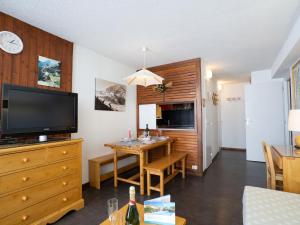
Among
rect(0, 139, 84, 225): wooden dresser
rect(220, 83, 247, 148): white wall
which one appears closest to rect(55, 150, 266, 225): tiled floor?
rect(0, 139, 84, 225): wooden dresser

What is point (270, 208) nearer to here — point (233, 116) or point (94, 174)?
point (94, 174)

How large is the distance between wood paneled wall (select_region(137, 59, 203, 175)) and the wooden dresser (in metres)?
2.33

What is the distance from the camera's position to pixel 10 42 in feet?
6.90

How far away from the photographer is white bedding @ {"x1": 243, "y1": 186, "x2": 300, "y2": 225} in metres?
1.19

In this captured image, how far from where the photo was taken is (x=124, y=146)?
2893 millimetres

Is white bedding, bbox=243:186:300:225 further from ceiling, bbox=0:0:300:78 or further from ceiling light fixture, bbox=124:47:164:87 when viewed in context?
ceiling, bbox=0:0:300:78

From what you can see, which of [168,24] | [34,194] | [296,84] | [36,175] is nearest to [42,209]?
[34,194]

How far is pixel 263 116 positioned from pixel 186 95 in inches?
97.0

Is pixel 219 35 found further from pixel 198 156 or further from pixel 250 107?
pixel 250 107

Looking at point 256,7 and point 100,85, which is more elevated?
point 256,7

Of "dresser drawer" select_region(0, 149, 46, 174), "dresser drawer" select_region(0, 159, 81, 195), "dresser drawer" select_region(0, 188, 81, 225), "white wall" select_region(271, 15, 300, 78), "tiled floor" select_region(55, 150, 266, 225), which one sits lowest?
"tiled floor" select_region(55, 150, 266, 225)

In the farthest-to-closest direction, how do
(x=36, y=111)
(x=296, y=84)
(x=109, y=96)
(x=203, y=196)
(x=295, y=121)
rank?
(x=109, y=96)
(x=296, y=84)
(x=203, y=196)
(x=295, y=121)
(x=36, y=111)

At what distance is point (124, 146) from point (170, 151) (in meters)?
1.40

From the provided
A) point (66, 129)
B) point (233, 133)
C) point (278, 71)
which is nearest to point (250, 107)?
point (278, 71)
